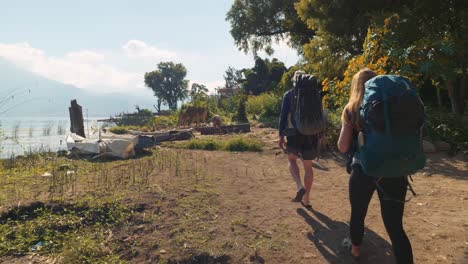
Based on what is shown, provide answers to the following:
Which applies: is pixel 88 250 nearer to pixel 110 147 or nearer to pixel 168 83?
pixel 110 147

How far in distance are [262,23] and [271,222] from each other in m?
21.5

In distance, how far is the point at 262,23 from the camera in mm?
23734

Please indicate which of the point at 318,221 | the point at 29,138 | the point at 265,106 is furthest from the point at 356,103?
the point at 29,138

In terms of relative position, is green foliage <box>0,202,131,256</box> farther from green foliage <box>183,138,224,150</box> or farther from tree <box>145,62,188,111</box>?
tree <box>145,62,188,111</box>

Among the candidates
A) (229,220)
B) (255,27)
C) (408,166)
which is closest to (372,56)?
(229,220)

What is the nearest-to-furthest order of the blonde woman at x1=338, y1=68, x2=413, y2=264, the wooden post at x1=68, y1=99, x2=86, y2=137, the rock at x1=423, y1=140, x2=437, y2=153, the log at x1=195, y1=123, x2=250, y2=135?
the blonde woman at x1=338, y1=68, x2=413, y2=264 → the rock at x1=423, y1=140, x2=437, y2=153 → the wooden post at x1=68, y1=99, x2=86, y2=137 → the log at x1=195, y1=123, x2=250, y2=135

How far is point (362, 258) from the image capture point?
3.25 m

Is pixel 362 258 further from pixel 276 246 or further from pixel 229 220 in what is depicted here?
pixel 229 220

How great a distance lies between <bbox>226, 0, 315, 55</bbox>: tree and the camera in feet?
71.4

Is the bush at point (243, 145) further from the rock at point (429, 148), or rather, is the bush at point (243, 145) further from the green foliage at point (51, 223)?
the green foliage at point (51, 223)

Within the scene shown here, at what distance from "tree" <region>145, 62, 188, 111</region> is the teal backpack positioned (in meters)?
79.2

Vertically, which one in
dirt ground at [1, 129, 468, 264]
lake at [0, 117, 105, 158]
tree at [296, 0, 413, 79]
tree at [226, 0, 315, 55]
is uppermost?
tree at [226, 0, 315, 55]

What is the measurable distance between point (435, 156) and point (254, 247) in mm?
6511

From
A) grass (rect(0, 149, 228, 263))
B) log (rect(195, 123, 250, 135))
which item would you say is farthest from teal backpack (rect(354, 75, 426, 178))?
log (rect(195, 123, 250, 135))
